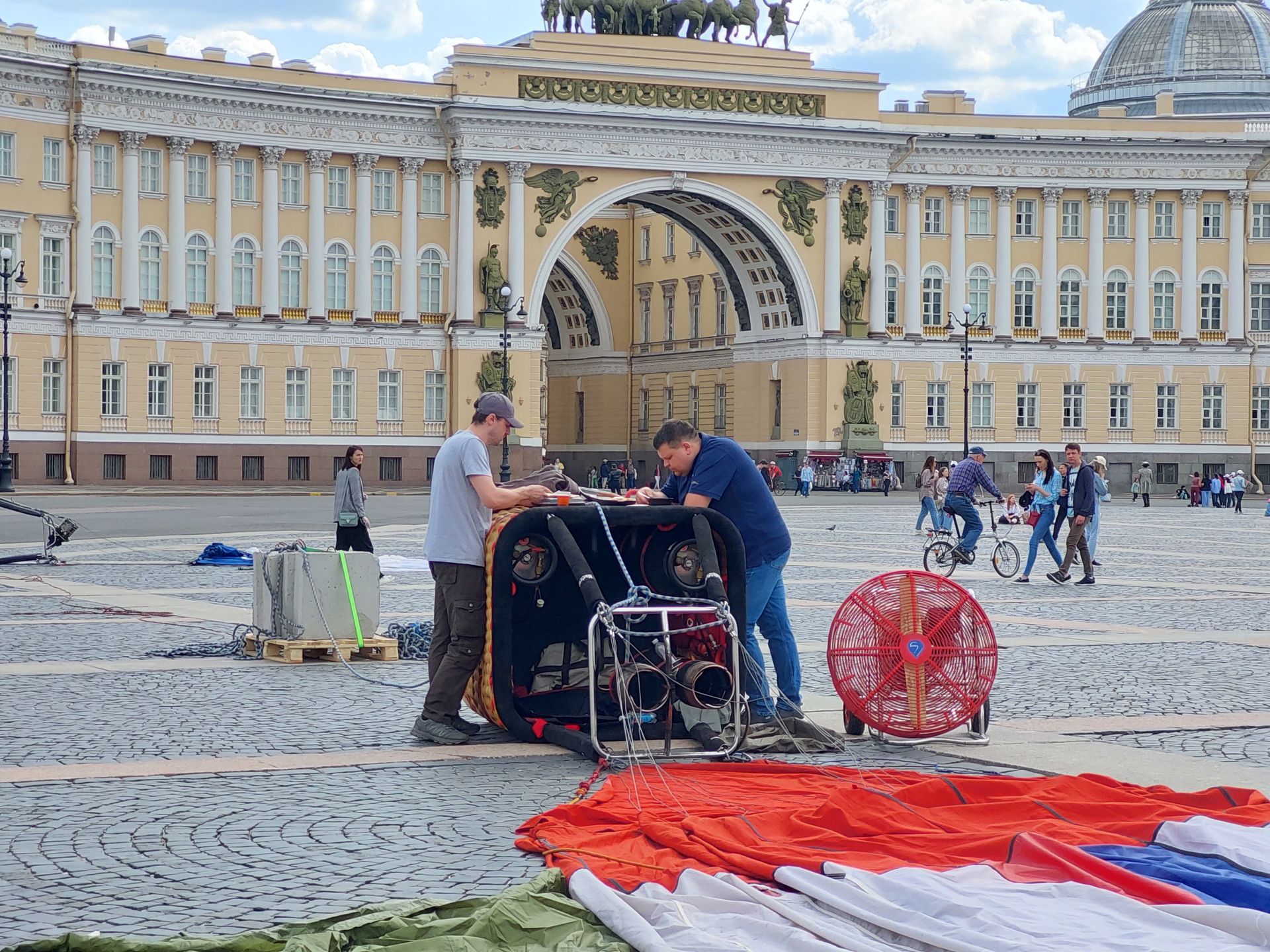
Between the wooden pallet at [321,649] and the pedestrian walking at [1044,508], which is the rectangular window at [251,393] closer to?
the pedestrian walking at [1044,508]

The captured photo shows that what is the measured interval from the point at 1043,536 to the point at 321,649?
40.1 ft

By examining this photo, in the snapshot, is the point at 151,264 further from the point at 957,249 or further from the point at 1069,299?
the point at 1069,299

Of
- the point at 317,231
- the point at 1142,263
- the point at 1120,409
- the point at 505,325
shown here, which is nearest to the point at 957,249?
the point at 1142,263

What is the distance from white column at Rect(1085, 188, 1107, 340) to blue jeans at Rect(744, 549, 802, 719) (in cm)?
6197

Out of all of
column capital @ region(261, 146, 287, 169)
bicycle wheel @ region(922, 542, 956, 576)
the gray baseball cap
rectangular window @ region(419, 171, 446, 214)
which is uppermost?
column capital @ region(261, 146, 287, 169)

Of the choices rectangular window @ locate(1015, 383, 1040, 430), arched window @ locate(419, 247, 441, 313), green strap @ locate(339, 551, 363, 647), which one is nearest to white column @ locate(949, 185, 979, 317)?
rectangular window @ locate(1015, 383, 1040, 430)

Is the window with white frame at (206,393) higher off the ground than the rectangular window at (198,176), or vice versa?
the rectangular window at (198,176)

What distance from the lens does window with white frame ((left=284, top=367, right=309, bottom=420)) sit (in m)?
61.4

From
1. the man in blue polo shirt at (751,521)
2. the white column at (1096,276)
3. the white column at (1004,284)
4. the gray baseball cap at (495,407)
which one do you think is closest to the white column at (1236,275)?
the white column at (1096,276)

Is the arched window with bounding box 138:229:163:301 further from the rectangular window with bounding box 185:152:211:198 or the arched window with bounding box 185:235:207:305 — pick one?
the rectangular window with bounding box 185:152:211:198

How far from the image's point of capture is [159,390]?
195ft

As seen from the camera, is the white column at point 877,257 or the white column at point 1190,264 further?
the white column at point 1190,264

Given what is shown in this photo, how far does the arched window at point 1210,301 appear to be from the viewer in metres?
71.1

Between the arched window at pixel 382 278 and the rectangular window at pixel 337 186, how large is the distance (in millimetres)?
2024
